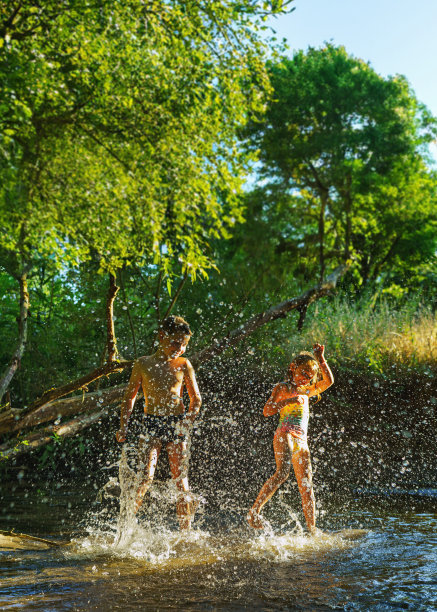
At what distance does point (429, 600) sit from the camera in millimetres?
2965

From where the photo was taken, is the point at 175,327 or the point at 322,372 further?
the point at 322,372

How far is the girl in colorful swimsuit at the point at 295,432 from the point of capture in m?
4.89

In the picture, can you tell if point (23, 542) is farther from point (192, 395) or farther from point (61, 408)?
point (61, 408)

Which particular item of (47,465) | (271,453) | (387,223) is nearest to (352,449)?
(271,453)

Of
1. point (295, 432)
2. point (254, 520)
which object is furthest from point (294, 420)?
point (254, 520)

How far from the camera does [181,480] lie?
4.84m

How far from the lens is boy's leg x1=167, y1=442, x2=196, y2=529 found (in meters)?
4.76

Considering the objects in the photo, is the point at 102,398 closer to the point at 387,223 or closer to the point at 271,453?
the point at 271,453

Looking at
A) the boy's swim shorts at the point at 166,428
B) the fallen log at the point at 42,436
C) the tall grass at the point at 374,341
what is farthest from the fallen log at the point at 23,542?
the tall grass at the point at 374,341

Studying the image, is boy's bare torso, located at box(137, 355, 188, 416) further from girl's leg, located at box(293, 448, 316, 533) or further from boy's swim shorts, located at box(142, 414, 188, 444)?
girl's leg, located at box(293, 448, 316, 533)

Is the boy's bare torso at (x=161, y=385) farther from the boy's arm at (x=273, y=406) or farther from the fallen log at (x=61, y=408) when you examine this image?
the fallen log at (x=61, y=408)

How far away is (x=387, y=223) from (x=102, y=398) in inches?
584

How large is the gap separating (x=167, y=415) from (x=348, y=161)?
15.5 meters

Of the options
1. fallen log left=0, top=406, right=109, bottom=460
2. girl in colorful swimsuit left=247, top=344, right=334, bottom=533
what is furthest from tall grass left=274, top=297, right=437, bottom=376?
fallen log left=0, top=406, right=109, bottom=460
